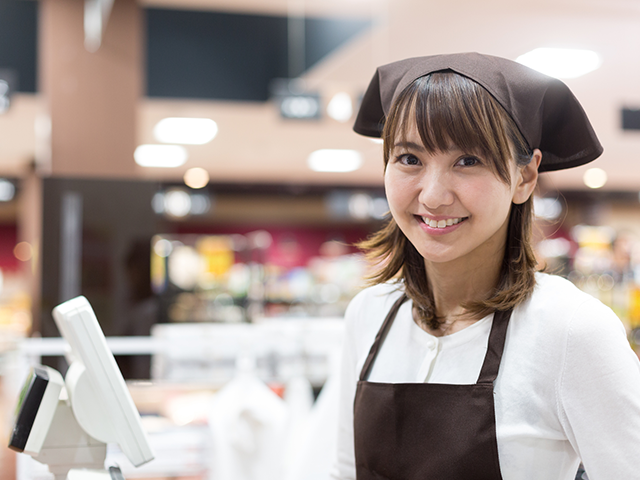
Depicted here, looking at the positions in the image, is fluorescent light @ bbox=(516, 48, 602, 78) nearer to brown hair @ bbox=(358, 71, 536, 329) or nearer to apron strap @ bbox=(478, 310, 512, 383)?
Answer: brown hair @ bbox=(358, 71, 536, 329)

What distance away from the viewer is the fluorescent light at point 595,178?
1305 centimetres

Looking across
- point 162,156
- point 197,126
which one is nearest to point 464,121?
point 197,126

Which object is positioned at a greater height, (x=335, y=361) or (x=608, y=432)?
(x=608, y=432)

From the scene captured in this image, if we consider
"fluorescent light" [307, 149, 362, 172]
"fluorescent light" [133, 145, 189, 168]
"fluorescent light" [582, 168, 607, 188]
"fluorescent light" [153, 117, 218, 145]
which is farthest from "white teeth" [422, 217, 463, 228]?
"fluorescent light" [582, 168, 607, 188]

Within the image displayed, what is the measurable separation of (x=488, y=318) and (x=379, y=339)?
0.26 metres

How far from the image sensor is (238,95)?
20.7 feet

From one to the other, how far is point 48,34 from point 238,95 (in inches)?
89.3

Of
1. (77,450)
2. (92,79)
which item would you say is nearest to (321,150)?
(92,79)

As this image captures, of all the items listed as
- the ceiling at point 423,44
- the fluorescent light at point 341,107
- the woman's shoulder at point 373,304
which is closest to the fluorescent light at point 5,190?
the ceiling at point 423,44

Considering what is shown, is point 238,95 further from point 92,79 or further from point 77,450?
point 77,450

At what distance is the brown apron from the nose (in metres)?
0.24

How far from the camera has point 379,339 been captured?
1396mm

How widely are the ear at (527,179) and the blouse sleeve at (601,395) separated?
0.24m

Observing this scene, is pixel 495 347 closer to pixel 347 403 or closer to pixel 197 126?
pixel 347 403
